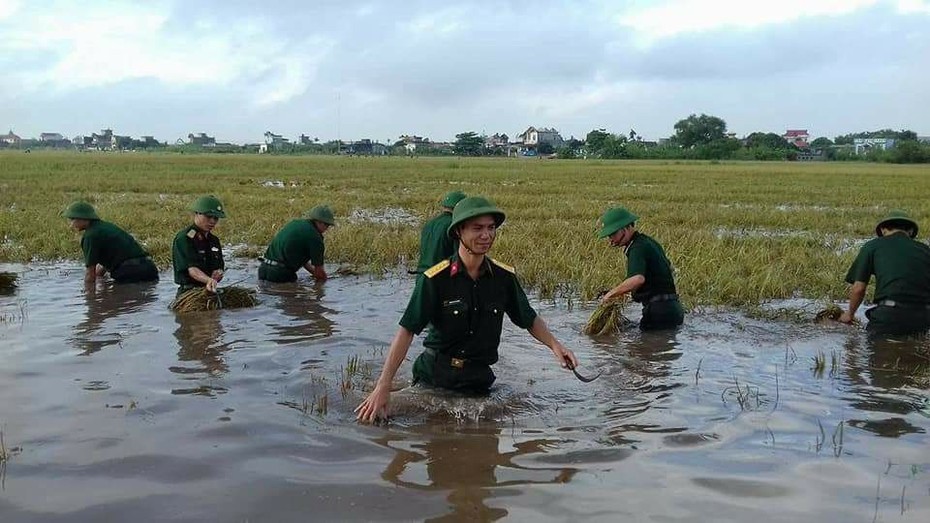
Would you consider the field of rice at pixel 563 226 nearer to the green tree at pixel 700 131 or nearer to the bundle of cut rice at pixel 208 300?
the bundle of cut rice at pixel 208 300

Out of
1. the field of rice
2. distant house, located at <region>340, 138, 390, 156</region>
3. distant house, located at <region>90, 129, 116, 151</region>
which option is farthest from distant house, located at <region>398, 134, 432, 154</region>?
the field of rice

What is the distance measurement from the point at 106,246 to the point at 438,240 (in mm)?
4171

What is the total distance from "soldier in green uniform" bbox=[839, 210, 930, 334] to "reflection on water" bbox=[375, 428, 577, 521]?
3909mm

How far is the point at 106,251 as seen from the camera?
8805 millimetres

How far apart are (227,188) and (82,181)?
563 centimetres

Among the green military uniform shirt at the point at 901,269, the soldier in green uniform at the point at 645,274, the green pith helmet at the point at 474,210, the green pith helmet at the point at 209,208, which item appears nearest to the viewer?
the green pith helmet at the point at 474,210

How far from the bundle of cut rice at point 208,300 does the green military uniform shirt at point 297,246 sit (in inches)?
48.6

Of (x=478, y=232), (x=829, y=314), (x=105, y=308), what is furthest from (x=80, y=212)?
(x=829, y=314)

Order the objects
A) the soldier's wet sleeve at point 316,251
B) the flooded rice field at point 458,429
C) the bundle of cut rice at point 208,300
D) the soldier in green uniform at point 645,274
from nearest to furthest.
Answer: the flooded rice field at point 458,429, the soldier in green uniform at point 645,274, the bundle of cut rice at point 208,300, the soldier's wet sleeve at point 316,251

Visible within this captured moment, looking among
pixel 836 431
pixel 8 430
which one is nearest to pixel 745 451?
pixel 836 431

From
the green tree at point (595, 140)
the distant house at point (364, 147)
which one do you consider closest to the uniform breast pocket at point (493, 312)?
the green tree at point (595, 140)

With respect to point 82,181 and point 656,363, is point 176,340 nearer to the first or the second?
point 656,363

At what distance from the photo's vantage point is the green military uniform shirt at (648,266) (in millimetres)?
6746

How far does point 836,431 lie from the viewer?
14.4 feet
